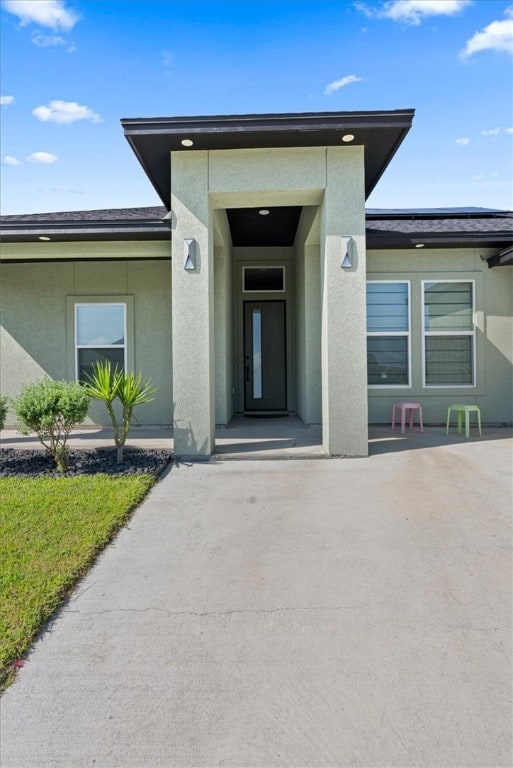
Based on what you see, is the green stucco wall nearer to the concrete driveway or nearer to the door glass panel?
the door glass panel

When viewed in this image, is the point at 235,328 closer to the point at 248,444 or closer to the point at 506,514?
the point at 248,444

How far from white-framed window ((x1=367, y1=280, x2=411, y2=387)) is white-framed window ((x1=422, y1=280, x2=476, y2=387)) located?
0.33m

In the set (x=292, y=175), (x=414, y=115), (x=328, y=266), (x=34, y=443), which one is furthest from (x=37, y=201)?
(x=414, y=115)

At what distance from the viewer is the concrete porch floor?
608 centimetres

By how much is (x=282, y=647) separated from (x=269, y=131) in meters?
5.33

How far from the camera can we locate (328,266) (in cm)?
579

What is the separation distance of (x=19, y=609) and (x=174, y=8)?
8.63 m

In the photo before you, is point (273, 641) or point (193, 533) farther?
point (193, 533)

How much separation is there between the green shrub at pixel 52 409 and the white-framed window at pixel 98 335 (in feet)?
10.3

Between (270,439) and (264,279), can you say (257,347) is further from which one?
(270,439)

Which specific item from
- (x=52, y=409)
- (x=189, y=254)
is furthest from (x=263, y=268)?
(x=52, y=409)

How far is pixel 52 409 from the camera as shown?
5016mm

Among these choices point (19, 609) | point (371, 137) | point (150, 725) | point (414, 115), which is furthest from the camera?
point (371, 137)

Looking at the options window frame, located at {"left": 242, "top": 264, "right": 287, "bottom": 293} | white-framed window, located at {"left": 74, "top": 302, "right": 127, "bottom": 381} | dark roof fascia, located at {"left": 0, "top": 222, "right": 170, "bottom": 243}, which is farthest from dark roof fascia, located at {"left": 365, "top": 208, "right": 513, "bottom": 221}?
white-framed window, located at {"left": 74, "top": 302, "right": 127, "bottom": 381}
